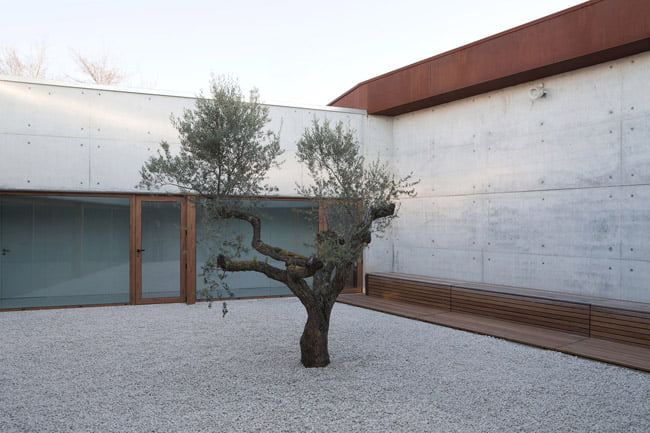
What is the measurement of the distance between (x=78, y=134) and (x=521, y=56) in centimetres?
766

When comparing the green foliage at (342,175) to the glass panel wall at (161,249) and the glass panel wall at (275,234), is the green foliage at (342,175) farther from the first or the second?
the glass panel wall at (161,249)

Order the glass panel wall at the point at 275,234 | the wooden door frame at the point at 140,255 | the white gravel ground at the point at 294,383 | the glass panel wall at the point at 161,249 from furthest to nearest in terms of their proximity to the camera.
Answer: the glass panel wall at the point at 275,234 < the glass panel wall at the point at 161,249 < the wooden door frame at the point at 140,255 < the white gravel ground at the point at 294,383

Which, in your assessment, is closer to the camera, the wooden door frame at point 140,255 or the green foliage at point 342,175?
the green foliage at point 342,175

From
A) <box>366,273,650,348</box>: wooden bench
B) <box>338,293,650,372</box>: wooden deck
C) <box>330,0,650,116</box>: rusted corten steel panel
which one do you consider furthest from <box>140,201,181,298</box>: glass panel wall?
<box>330,0,650,116</box>: rusted corten steel panel

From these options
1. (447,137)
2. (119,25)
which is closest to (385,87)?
(447,137)

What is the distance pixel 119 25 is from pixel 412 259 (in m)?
14.0

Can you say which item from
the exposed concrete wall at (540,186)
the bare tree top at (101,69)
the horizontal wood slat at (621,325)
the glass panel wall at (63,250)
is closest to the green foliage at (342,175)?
the exposed concrete wall at (540,186)

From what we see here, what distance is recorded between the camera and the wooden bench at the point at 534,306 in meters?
5.25

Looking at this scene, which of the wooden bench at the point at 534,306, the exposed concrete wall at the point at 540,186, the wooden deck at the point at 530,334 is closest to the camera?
the wooden deck at the point at 530,334

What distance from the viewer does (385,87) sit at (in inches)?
370

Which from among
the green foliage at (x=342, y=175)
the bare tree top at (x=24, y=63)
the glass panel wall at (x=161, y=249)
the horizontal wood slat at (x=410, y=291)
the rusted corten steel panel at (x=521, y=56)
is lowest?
the horizontal wood slat at (x=410, y=291)

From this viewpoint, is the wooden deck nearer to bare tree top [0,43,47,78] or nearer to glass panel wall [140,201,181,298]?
glass panel wall [140,201,181,298]

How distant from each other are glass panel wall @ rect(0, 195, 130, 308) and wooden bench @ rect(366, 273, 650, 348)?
530 centimetres

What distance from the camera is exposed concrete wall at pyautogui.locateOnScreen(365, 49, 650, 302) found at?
596 cm
